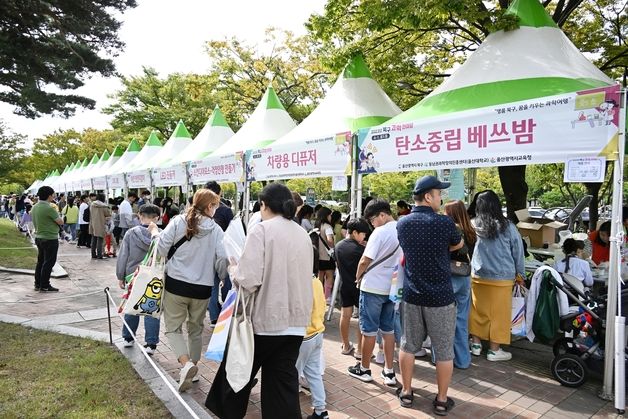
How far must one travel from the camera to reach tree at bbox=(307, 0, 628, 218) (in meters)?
7.03

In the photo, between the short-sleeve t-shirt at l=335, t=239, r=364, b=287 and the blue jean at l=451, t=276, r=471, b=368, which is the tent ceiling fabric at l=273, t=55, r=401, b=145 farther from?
the blue jean at l=451, t=276, r=471, b=368

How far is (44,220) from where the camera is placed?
23.1ft

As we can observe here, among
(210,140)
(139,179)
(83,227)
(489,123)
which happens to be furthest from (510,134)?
(83,227)

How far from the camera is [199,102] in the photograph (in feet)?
72.0

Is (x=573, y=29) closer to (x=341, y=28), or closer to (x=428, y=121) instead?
(x=341, y=28)

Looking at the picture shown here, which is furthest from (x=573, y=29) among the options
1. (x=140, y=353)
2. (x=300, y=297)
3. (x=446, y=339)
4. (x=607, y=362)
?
(x=140, y=353)

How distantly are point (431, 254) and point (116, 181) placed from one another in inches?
644

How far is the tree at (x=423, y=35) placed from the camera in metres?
7.03

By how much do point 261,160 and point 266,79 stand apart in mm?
11927

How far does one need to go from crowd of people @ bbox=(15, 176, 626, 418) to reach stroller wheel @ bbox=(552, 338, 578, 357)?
492 mm

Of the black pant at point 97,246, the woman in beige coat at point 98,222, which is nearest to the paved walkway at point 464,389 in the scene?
the woman in beige coat at point 98,222

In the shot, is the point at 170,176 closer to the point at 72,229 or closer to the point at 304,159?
the point at 304,159

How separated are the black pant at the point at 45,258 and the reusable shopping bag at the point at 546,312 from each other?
7.71 metres

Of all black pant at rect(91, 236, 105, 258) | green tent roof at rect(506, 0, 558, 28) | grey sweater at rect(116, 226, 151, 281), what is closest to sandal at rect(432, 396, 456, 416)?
grey sweater at rect(116, 226, 151, 281)
